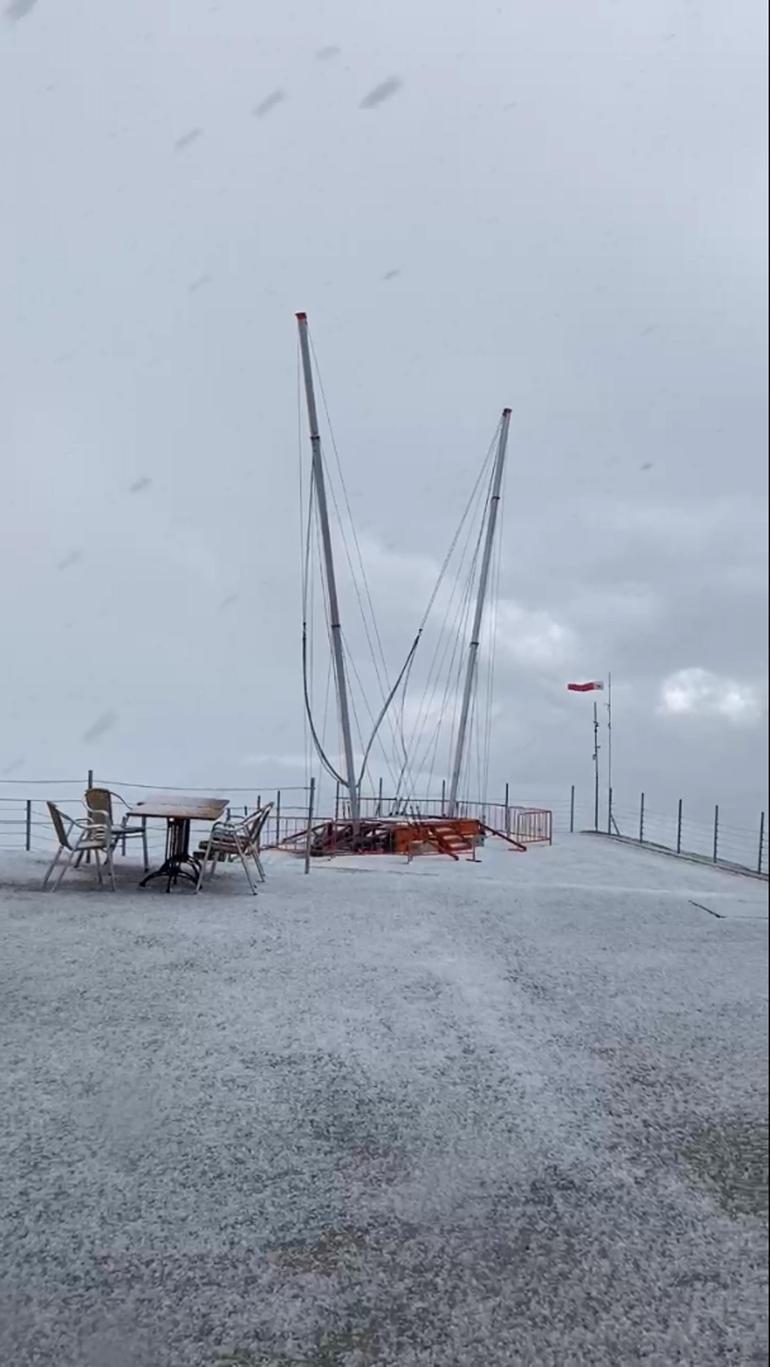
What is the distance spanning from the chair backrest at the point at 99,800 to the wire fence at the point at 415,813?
0.02 meters

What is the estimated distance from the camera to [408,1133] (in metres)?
1.58

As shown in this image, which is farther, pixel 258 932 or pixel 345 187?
pixel 258 932

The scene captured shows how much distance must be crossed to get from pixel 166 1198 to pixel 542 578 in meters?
1.29

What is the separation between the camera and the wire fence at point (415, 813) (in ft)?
5.29

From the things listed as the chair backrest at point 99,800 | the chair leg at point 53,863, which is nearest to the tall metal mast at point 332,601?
the chair backrest at point 99,800

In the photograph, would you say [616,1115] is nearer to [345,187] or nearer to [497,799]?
[497,799]

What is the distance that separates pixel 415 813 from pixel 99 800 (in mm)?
682

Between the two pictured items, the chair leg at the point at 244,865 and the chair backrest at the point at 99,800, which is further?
the chair leg at the point at 244,865

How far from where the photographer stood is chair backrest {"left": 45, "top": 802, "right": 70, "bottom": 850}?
176cm

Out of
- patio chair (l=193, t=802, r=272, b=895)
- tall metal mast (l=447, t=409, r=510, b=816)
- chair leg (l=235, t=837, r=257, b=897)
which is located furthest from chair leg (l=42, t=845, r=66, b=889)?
tall metal mast (l=447, t=409, r=510, b=816)

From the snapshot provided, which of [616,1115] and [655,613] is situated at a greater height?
[655,613]

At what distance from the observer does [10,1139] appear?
5.23 feet

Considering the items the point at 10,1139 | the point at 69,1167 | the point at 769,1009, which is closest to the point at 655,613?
the point at 769,1009

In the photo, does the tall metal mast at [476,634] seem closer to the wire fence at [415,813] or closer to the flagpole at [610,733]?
the wire fence at [415,813]
